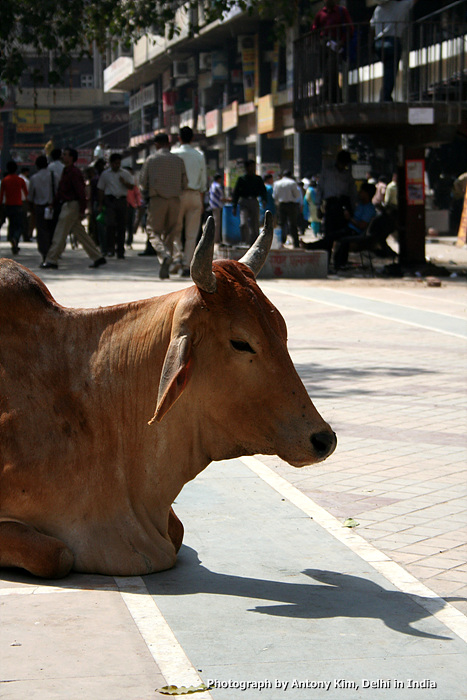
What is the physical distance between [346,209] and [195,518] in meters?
14.4

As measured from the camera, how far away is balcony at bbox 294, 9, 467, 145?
16891 millimetres

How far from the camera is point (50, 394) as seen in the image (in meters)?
4.37

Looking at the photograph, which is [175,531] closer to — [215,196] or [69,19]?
[69,19]

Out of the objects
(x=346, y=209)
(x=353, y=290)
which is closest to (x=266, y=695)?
(x=353, y=290)

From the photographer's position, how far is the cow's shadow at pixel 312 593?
156 inches

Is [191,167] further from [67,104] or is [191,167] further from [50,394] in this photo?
[67,104]

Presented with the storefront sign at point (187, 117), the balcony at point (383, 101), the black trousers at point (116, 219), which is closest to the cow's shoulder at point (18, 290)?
the balcony at point (383, 101)

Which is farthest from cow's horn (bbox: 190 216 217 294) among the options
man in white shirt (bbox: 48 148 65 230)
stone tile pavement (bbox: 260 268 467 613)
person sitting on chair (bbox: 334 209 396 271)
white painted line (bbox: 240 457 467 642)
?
person sitting on chair (bbox: 334 209 396 271)

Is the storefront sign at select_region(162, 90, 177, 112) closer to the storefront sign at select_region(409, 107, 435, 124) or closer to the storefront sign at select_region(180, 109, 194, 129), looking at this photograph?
the storefront sign at select_region(180, 109, 194, 129)

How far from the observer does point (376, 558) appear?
15.2 feet

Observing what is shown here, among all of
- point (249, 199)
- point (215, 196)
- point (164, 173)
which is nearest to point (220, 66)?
point (215, 196)

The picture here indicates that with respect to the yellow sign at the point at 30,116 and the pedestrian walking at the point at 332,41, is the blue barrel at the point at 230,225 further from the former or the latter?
the yellow sign at the point at 30,116

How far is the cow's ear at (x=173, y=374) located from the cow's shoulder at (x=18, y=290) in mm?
777

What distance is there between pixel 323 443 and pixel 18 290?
1474 millimetres
